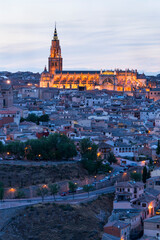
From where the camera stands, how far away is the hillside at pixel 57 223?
25.5m

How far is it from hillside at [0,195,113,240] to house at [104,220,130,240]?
0.85 meters

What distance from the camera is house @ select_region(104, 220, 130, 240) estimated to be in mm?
24719

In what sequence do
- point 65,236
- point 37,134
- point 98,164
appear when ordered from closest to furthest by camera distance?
point 65,236, point 98,164, point 37,134

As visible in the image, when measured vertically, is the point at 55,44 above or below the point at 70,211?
above

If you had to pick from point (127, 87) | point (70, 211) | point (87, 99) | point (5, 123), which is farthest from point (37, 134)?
point (127, 87)

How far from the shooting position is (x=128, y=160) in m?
37.8

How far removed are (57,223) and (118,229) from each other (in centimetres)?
363

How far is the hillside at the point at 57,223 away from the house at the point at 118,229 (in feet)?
2.79

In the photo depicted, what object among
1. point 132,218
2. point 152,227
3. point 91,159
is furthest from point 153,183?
point 152,227

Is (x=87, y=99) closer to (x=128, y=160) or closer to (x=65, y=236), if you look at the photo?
(x=128, y=160)

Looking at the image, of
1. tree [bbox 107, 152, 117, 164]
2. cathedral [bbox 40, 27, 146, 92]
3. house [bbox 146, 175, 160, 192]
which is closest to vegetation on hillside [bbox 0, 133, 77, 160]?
tree [bbox 107, 152, 117, 164]

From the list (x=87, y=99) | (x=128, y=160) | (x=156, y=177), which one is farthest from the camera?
(x=87, y=99)

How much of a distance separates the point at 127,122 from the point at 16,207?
85.6 ft

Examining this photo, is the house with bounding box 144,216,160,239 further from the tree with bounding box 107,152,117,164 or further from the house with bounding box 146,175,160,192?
the tree with bounding box 107,152,117,164
